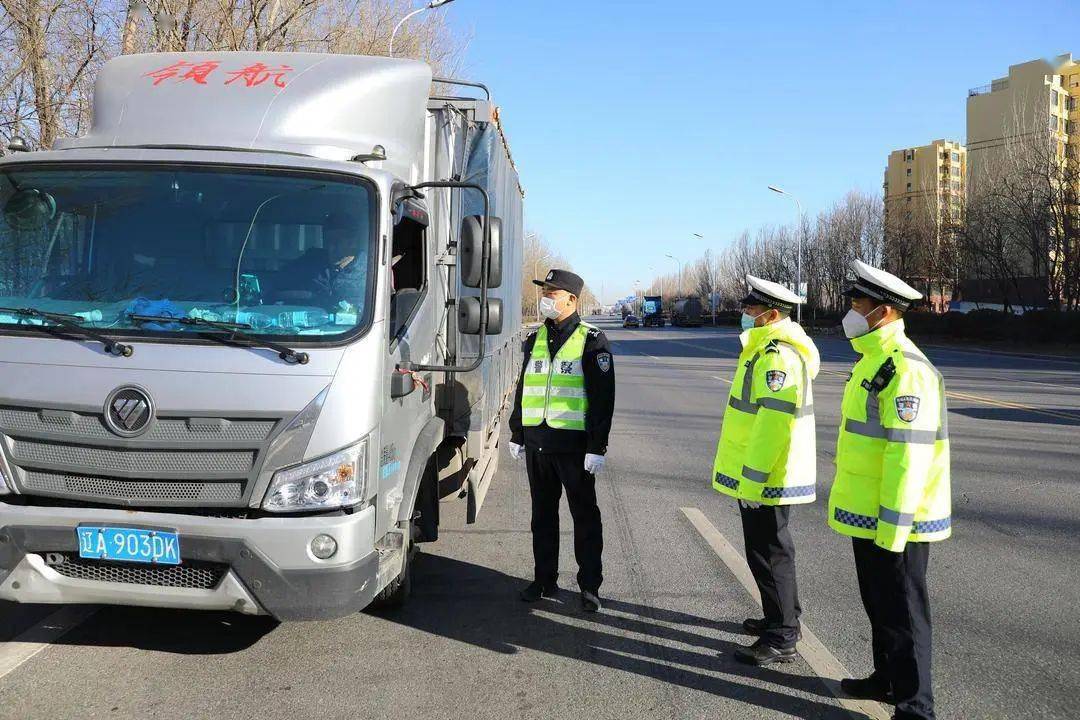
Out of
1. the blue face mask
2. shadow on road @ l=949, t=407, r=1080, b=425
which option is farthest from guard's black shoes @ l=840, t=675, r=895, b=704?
shadow on road @ l=949, t=407, r=1080, b=425

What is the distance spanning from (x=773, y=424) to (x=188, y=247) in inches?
111

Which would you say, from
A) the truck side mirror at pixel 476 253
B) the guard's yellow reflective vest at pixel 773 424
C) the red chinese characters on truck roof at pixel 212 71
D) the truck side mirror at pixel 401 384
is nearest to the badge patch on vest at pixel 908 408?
the guard's yellow reflective vest at pixel 773 424

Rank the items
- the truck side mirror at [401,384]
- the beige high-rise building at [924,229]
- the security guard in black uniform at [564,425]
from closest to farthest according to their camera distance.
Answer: the truck side mirror at [401,384], the security guard in black uniform at [564,425], the beige high-rise building at [924,229]

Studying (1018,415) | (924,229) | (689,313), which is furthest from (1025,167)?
(689,313)

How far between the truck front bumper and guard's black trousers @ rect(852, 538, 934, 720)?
219 centimetres

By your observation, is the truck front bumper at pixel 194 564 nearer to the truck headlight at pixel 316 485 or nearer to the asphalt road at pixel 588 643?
the truck headlight at pixel 316 485

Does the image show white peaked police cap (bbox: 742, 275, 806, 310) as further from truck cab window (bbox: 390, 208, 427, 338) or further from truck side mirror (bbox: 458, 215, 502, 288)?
truck cab window (bbox: 390, 208, 427, 338)

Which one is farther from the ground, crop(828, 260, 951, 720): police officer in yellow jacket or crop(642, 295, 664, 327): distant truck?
crop(642, 295, 664, 327): distant truck

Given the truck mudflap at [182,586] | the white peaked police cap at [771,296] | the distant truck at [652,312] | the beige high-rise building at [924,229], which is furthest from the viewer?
the distant truck at [652,312]

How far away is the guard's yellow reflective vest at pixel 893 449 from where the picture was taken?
3.33 meters

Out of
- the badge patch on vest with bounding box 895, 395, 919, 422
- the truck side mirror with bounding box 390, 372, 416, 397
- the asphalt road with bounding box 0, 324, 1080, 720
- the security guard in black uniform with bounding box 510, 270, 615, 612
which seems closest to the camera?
the badge patch on vest with bounding box 895, 395, 919, 422

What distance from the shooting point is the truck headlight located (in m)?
3.49

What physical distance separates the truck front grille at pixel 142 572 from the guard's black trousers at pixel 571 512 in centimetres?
204

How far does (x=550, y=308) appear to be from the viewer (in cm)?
497
